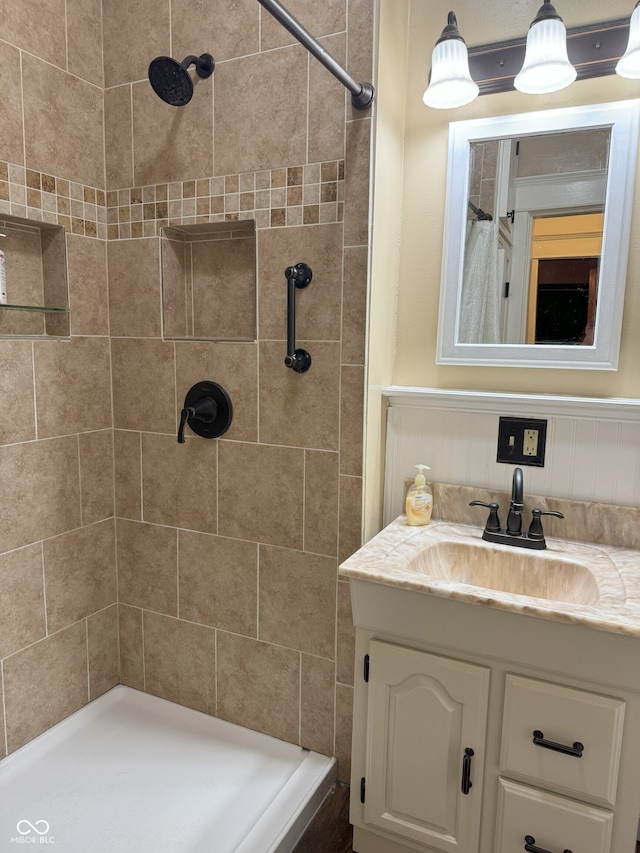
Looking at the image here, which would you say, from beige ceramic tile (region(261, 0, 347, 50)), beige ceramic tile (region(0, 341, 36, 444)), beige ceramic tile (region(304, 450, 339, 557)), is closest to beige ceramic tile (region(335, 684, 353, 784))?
beige ceramic tile (region(304, 450, 339, 557))

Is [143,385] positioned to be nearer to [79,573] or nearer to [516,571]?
[79,573]

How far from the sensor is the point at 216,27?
5.37ft

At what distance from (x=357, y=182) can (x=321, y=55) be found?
34 centimetres

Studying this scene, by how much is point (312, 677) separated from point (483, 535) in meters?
0.70

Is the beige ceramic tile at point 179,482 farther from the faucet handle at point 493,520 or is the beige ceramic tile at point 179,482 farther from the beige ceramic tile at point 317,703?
the faucet handle at point 493,520

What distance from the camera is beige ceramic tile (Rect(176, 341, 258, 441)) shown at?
5.63ft

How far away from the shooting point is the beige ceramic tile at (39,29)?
1547 mm

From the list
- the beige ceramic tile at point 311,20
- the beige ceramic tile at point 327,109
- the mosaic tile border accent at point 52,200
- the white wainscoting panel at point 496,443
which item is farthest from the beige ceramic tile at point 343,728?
the beige ceramic tile at point 311,20

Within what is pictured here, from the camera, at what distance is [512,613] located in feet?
3.76

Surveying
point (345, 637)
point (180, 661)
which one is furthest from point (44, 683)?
point (345, 637)

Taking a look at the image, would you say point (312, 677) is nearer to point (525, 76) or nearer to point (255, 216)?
point (255, 216)

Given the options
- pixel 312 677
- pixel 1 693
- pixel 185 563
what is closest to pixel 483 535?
pixel 312 677

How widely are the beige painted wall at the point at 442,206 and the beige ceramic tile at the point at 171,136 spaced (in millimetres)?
596

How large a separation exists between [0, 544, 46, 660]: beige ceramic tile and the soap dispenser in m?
1.14
